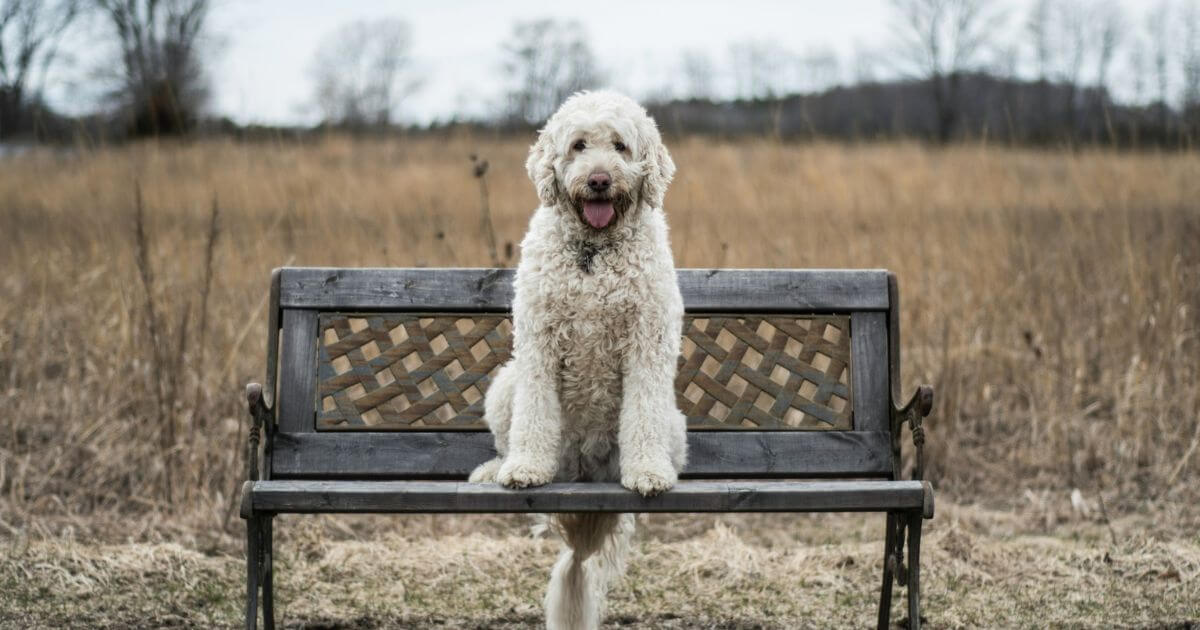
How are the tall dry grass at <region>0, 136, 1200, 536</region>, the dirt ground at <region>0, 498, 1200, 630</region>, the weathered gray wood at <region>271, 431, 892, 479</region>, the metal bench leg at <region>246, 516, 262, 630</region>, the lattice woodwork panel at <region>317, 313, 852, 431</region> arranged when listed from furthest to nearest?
the tall dry grass at <region>0, 136, 1200, 536</region> < the dirt ground at <region>0, 498, 1200, 630</region> < the lattice woodwork panel at <region>317, 313, 852, 431</region> < the weathered gray wood at <region>271, 431, 892, 479</region> < the metal bench leg at <region>246, 516, 262, 630</region>

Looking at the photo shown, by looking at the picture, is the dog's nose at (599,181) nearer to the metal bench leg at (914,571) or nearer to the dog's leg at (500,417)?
the dog's leg at (500,417)

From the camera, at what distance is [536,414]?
3.05 metres

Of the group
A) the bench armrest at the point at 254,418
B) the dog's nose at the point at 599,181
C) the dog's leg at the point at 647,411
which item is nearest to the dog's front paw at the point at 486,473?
the dog's leg at the point at 647,411

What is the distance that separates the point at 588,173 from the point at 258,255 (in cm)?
378

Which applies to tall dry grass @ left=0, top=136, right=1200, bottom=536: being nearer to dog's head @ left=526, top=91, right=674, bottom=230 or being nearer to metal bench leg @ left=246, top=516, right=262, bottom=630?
metal bench leg @ left=246, top=516, right=262, bottom=630

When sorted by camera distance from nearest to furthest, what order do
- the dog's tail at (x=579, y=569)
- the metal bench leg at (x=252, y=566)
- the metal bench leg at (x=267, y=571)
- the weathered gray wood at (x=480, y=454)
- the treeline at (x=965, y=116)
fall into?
the metal bench leg at (x=252, y=566), the dog's tail at (x=579, y=569), the metal bench leg at (x=267, y=571), the weathered gray wood at (x=480, y=454), the treeline at (x=965, y=116)

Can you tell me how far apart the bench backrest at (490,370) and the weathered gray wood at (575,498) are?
52 cm

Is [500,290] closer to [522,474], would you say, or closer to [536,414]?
[536,414]

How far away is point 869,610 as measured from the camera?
432cm

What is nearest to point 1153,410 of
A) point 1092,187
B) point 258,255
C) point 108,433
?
point 1092,187

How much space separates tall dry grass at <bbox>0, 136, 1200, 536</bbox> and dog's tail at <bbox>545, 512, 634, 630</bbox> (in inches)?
90.9

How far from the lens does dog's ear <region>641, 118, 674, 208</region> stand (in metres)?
3.01

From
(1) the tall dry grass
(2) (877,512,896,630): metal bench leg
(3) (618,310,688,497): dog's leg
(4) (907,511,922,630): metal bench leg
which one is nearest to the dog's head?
(3) (618,310,688,497): dog's leg

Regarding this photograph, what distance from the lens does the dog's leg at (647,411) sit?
9.85 ft
